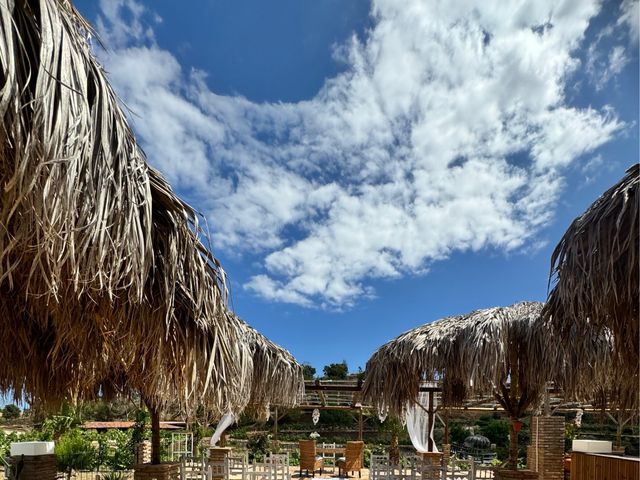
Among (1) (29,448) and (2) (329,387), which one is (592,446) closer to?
(2) (329,387)

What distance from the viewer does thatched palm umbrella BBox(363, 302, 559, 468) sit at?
6.95 metres

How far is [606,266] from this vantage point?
2.60 meters

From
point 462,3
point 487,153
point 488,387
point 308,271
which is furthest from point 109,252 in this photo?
point 308,271

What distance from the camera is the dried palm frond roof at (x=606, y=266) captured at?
99.6 inches

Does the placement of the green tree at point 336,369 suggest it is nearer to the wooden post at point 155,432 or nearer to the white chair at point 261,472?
the white chair at point 261,472

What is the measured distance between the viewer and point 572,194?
7.57 meters

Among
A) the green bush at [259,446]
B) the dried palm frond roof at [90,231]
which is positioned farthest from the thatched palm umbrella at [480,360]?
the green bush at [259,446]

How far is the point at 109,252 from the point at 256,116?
6.88 metres

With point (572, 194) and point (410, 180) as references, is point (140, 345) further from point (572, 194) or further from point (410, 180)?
point (410, 180)

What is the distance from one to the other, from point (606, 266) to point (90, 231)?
251 cm

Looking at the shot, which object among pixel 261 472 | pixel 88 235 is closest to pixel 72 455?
pixel 261 472

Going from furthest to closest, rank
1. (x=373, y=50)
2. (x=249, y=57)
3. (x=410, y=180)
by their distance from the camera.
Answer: (x=410, y=180) → (x=373, y=50) → (x=249, y=57)

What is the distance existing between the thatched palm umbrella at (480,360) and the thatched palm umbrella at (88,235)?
15.7 ft

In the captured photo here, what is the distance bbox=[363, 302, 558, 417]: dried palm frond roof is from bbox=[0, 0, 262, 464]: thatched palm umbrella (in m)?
4.78
